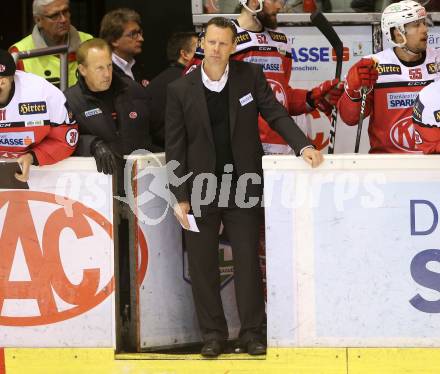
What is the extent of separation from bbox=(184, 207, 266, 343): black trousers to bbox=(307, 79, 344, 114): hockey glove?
107 cm

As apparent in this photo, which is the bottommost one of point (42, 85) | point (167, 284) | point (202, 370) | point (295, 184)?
point (202, 370)

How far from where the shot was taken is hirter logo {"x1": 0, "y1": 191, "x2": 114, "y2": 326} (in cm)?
589

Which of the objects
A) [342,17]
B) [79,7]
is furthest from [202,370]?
[79,7]

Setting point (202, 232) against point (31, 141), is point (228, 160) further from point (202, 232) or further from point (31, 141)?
point (31, 141)

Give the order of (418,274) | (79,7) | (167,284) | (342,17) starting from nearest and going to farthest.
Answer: (418,274)
(167,284)
(342,17)
(79,7)

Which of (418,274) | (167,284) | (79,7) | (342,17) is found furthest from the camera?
(79,7)

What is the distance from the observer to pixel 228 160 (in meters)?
6.01

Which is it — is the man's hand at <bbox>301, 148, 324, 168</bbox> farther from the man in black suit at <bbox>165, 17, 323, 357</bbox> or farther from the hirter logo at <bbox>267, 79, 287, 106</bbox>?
the hirter logo at <bbox>267, 79, 287, 106</bbox>

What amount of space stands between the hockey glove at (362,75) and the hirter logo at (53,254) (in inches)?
61.0

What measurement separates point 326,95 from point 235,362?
178cm

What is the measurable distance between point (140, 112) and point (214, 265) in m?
0.99

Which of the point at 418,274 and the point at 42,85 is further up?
the point at 42,85

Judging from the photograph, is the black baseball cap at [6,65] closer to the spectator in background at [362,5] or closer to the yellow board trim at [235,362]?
the yellow board trim at [235,362]

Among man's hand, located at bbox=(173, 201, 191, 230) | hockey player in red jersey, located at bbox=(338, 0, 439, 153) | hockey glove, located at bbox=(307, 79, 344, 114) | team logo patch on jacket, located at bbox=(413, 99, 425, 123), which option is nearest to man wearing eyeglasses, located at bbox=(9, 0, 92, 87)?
hockey glove, located at bbox=(307, 79, 344, 114)
